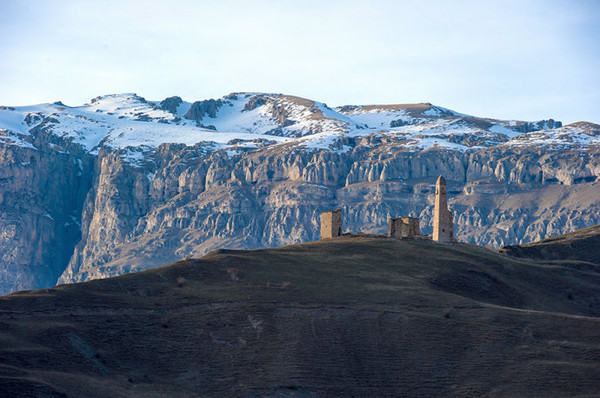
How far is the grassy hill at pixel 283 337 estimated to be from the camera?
259ft

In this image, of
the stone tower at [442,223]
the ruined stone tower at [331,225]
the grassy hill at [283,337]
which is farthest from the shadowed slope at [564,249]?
the grassy hill at [283,337]

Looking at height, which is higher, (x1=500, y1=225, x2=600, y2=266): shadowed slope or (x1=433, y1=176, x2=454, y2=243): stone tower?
(x1=433, y1=176, x2=454, y2=243): stone tower

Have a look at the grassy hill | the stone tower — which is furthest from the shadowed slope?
the grassy hill

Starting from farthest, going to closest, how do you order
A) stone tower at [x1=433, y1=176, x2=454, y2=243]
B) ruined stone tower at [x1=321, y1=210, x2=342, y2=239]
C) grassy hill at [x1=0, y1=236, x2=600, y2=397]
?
stone tower at [x1=433, y1=176, x2=454, y2=243], ruined stone tower at [x1=321, y1=210, x2=342, y2=239], grassy hill at [x1=0, y1=236, x2=600, y2=397]

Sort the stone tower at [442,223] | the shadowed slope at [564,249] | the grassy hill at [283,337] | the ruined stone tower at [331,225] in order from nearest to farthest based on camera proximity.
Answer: the grassy hill at [283,337], the ruined stone tower at [331,225], the stone tower at [442,223], the shadowed slope at [564,249]

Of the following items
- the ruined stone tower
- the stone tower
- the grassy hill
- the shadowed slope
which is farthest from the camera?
the shadowed slope

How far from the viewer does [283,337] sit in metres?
88.8

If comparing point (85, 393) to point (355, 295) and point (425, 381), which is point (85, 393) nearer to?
point (425, 381)

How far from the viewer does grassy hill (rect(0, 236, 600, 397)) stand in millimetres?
78812

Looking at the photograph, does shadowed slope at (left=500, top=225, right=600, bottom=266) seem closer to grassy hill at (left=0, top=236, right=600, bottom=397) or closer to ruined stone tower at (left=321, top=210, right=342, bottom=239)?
ruined stone tower at (left=321, top=210, right=342, bottom=239)

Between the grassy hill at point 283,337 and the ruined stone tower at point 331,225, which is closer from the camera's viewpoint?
the grassy hill at point 283,337

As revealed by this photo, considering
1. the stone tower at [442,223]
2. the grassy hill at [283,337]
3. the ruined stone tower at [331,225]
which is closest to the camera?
the grassy hill at [283,337]

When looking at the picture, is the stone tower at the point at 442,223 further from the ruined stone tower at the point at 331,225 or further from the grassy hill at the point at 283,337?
the grassy hill at the point at 283,337

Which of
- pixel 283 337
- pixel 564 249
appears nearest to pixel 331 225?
pixel 564 249
